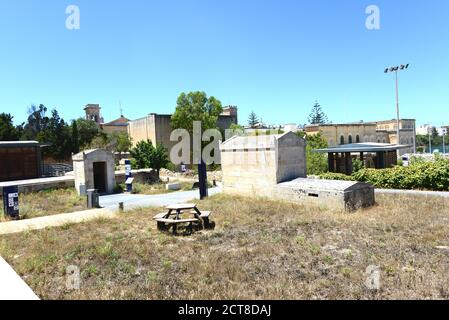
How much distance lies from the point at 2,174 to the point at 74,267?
22.5 meters

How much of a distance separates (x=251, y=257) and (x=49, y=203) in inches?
490

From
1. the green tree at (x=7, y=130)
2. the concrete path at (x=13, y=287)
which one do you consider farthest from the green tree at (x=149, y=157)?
the green tree at (x=7, y=130)

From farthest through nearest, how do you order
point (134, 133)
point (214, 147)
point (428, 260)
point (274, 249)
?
point (134, 133)
point (214, 147)
point (274, 249)
point (428, 260)

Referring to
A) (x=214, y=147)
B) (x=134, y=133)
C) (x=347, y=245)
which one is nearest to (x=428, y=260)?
(x=347, y=245)

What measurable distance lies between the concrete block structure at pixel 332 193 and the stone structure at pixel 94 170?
11.0 m

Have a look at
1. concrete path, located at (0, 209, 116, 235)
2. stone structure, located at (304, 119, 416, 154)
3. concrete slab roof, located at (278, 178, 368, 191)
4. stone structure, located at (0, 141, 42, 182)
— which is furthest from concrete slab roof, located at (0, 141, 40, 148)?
stone structure, located at (304, 119, 416, 154)

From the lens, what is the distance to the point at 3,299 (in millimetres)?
5301

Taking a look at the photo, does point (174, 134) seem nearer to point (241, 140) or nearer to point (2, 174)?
point (2, 174)

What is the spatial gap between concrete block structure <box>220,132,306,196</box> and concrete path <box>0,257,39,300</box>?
11.0 m

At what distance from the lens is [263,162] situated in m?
16.1

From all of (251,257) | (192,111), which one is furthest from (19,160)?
(251,257)

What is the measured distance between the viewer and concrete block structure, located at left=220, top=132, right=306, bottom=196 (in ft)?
51.2

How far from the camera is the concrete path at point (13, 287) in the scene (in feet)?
17.8

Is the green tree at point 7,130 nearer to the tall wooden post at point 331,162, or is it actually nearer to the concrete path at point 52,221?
the concrete path at point 52,221
